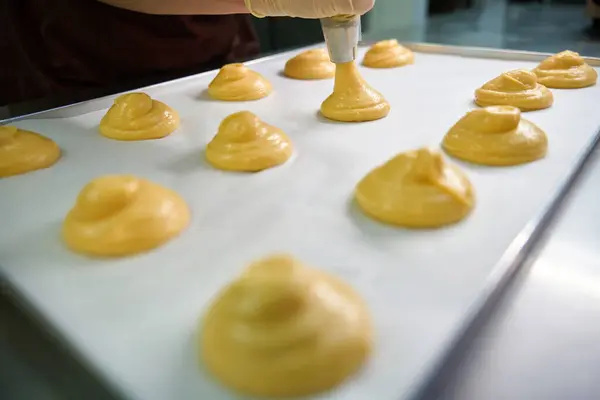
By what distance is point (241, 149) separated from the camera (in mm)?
1156

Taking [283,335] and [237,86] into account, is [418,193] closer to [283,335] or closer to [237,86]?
[283,335]

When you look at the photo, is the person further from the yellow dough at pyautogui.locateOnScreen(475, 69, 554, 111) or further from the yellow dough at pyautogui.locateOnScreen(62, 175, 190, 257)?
the yellow dough at pyautogui.locateOnScreen(62, 175, 190, 257)

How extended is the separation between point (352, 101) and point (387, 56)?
1.70 ft

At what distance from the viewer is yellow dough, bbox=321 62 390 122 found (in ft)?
4.59

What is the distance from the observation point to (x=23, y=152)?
1172mm

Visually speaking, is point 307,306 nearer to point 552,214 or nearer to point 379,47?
point 552,214

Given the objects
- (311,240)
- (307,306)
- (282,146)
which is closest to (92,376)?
(307,306)

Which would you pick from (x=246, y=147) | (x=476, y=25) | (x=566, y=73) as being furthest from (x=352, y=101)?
(x=476, y=25)

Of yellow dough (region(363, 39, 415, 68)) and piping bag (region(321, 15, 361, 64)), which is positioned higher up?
piping bag (region(321, 15, 361, 64))

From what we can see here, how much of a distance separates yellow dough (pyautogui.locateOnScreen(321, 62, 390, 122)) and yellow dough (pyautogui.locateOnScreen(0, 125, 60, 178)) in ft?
2.12

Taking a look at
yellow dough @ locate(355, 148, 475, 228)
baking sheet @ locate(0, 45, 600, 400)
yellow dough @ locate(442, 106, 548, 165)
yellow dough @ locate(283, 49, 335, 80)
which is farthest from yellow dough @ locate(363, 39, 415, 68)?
yellow dough @ locate(355, 148, 475, 228)

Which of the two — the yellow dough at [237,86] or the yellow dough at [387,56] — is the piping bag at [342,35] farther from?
the yellow dough at [387,56]

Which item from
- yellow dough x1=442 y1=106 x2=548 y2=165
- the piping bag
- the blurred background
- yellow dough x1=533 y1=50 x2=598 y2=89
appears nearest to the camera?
yellow dough x1=442 y1=106 x2=548 y2=165

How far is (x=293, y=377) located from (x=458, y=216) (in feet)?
1.46
